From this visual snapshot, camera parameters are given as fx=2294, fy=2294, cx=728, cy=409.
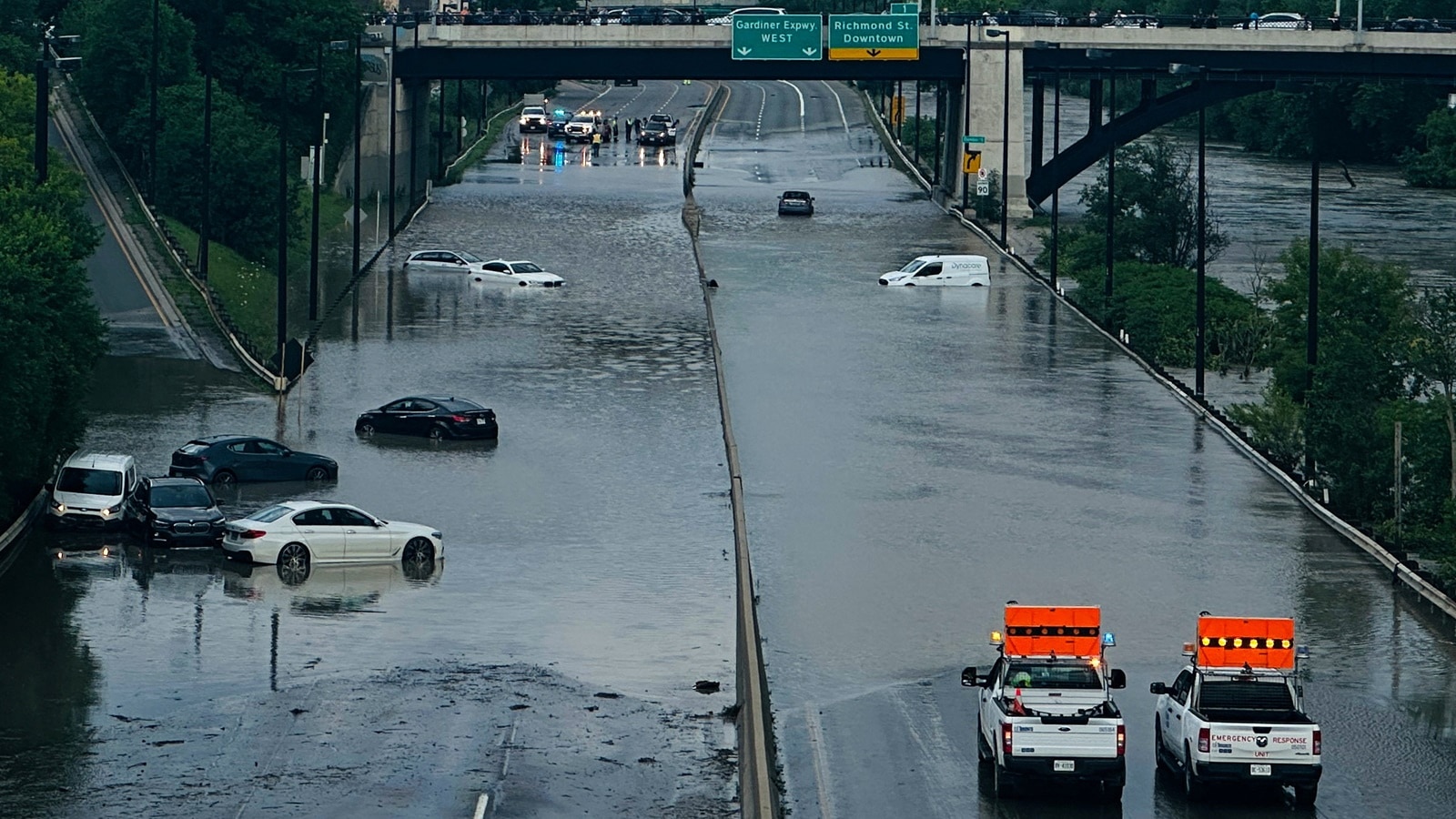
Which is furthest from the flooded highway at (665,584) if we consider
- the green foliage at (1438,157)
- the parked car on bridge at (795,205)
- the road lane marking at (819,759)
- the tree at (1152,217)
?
the green foliage at (1438,157)

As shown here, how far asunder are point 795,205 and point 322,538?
208 feet

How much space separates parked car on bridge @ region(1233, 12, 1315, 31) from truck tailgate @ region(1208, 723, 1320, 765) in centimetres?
8238

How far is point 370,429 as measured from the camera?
178 ft

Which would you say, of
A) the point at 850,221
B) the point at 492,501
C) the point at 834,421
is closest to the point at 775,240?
the point at 850,221

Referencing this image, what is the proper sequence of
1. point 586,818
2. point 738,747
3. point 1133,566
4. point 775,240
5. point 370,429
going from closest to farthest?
1. point 586,818
2. point 738,747
3. point 1133,566
4. point 370,429
5. point 775,240

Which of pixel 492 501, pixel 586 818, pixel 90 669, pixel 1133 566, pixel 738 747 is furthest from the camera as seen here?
pixel 492 501

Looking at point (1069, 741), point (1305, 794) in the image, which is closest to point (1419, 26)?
point (1305, 794)

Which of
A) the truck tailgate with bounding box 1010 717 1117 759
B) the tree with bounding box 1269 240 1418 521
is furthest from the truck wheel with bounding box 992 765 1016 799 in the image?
the tree with bounding box 1269 240 1418 521

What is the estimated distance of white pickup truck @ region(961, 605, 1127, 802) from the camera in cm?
2633

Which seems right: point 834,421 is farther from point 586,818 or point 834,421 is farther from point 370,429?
point 586,818

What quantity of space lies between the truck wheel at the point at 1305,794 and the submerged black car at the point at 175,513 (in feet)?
74.4

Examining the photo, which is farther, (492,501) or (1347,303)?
(1347,303)

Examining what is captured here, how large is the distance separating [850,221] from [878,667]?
2695 inches

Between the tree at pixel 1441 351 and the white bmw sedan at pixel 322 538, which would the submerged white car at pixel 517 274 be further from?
the white bmw sedan at pixel 322 538
